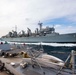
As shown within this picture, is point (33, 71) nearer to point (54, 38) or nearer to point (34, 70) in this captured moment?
point (34, 70)

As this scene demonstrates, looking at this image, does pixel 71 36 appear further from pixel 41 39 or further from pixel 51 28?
pixel 51 28

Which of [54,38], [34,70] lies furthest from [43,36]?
[34,70]

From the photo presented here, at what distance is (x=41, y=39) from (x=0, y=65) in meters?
70.6

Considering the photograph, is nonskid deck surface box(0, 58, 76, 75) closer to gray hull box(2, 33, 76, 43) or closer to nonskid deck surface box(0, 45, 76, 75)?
nonskid deck surface box(0, 45, 76, 75)

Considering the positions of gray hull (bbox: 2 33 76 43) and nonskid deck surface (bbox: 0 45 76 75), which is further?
gray hull (bbox: 2 33 76 43)

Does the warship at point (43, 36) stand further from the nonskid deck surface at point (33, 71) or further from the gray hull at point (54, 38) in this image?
the nonskid deck surface at point (33, 71)

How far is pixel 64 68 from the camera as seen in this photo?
294 inches

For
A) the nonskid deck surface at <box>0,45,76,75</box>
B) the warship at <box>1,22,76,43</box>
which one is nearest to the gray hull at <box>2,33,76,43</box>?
the warship at <box>1,22,76,43</box>

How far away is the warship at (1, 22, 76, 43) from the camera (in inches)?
2616

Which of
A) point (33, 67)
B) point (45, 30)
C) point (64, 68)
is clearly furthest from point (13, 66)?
point (45, 30)

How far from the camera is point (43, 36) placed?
260 feet

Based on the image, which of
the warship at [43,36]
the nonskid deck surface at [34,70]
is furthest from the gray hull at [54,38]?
the nonskid deck surface at [34,70]

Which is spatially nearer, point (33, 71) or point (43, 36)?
point (33, 71)

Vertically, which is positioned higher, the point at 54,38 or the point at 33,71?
the point at 54,38
